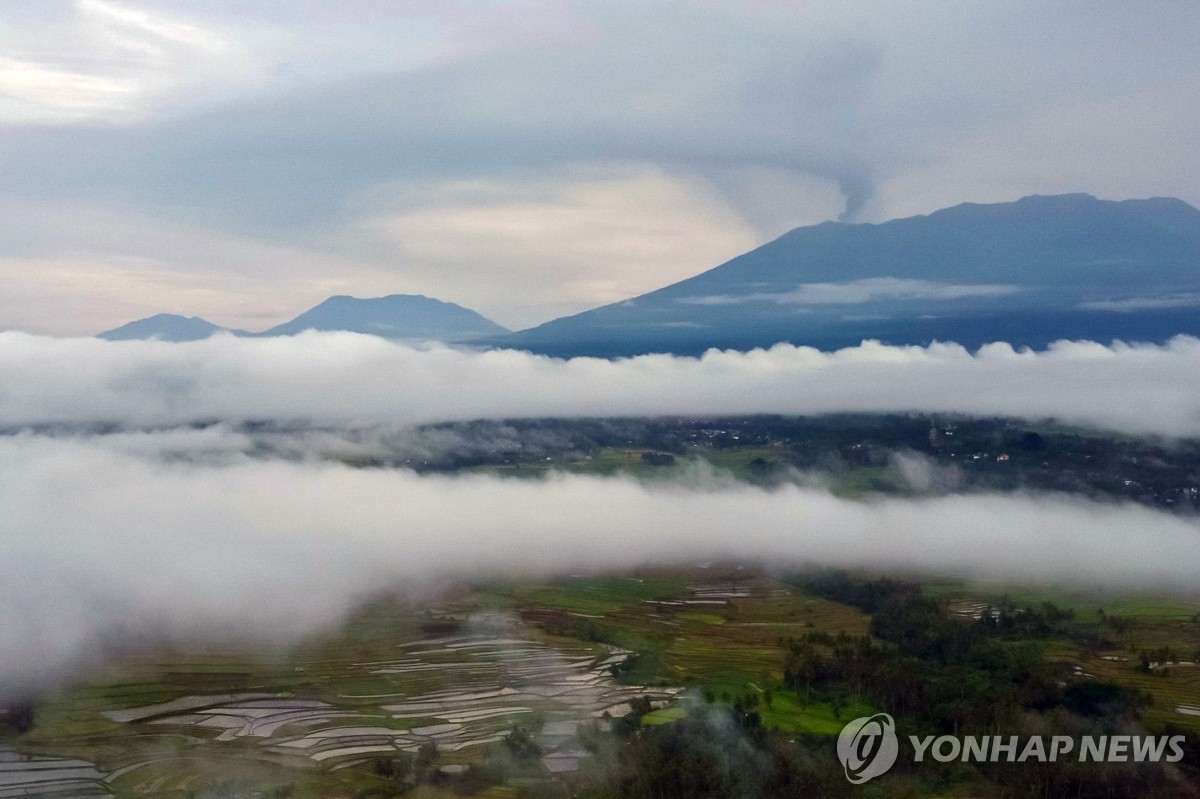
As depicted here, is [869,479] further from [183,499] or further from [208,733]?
[208,733]

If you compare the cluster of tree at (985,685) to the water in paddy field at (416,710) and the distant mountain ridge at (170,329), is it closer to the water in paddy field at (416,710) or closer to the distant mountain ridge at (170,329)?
the water in paddy field at (416,710)

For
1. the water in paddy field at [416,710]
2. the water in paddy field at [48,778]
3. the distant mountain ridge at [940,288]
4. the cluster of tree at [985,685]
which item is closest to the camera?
the cluster of tree at [985,685]

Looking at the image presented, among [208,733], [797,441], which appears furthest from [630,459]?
[208,733]

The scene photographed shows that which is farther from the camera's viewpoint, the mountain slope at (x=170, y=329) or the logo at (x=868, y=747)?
the mountain slope at (x=170, y=329)

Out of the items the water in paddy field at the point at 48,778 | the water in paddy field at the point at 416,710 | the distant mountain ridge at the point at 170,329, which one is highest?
the distant mountain ridge at the point at 170,329

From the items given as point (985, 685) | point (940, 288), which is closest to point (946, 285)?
point (940, 288)

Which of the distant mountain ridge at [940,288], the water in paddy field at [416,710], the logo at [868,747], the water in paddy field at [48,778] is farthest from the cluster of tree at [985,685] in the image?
the distant mountain ridge at [940,288]

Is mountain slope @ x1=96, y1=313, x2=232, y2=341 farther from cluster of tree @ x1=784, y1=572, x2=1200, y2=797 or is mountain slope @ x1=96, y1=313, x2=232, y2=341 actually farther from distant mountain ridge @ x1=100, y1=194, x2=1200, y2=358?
cluster of tree @ x1=784, y1=572, x2=1200, y2=797
